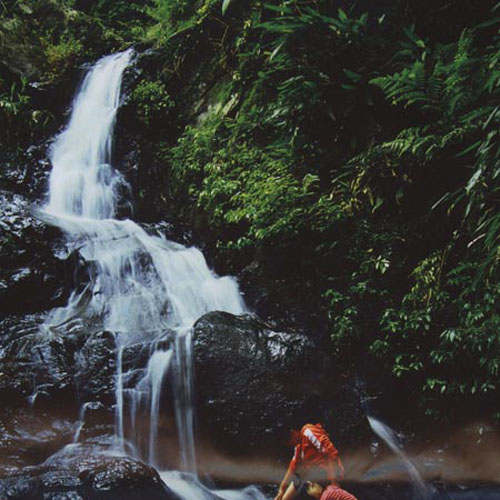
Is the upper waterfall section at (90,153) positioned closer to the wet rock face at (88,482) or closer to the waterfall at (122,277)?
the waterfall at (122,277)

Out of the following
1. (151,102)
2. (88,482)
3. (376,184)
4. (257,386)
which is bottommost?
(88,482)

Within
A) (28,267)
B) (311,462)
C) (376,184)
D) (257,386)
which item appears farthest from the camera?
(28,267)

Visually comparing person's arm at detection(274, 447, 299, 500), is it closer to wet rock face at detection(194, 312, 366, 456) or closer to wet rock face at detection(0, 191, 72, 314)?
wet rock face at detection(194, 312, 366, 456)

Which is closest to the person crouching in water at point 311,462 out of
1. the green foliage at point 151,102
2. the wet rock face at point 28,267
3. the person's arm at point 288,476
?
the person's arm at point 288,476

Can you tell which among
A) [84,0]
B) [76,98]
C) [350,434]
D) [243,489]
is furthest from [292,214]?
[84,0]

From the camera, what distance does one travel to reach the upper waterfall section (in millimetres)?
8586

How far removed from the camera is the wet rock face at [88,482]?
12.1 ft

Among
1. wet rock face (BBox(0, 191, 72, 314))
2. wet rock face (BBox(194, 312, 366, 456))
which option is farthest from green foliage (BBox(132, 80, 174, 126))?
wet rock face (BBox(194, 312, 366, 456))

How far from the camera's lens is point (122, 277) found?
22.3ft

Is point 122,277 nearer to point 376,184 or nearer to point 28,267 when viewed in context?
point 28,267

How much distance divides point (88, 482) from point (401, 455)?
10.8 feet

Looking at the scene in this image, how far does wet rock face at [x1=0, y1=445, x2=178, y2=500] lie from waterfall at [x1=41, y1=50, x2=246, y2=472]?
61 cm

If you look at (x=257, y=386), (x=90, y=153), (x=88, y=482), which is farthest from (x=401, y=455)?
(x=90, y=153)

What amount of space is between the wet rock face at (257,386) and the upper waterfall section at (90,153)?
451 cm
